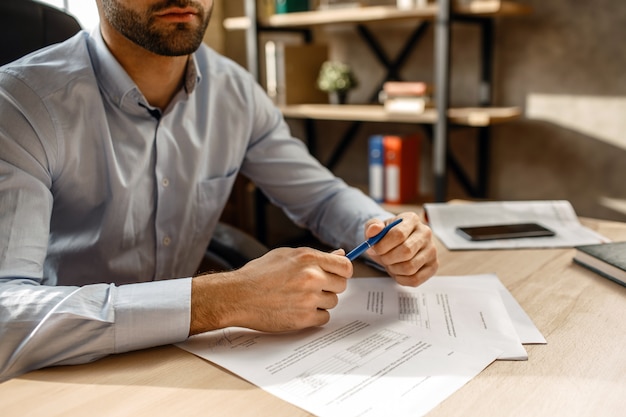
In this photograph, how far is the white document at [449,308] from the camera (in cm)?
77

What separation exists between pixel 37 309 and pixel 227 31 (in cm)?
266

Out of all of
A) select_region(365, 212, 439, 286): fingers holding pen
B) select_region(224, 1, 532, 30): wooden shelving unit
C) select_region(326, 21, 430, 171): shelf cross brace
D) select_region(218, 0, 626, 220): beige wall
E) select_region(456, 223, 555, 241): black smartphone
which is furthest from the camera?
select_region(326, 21, 430, 171): shelf cross brace

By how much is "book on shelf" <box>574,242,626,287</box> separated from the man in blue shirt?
28 centimetres

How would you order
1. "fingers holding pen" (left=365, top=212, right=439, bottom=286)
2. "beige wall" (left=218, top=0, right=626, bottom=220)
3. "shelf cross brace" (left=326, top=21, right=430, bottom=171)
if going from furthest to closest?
"shelf cross brace" (left=326, top=21, right=430, bottom=171) → "beige wall" (left=218, top=0, right=626, bottom=220) → "fingers holding pen" (left=365, top=212, right=439, bottom=286)

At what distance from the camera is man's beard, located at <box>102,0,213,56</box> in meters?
1.09

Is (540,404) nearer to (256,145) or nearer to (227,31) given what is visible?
(256,145)

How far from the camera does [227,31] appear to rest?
3.17m

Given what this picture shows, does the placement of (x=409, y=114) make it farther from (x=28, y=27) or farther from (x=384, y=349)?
(x=384, y=349)

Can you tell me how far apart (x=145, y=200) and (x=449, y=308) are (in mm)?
621

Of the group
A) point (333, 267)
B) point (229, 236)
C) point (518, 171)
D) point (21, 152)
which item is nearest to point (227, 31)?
point (518, 171)

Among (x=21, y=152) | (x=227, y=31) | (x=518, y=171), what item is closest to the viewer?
(x=21, y=152)

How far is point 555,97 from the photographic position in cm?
234

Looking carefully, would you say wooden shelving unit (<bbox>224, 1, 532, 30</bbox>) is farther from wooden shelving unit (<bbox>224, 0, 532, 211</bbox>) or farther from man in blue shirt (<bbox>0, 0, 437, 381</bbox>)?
man in blue shirt (<bbox>0, 0, 437, 381</bbox>)

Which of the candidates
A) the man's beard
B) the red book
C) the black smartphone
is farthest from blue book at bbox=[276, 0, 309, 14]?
the black smartphone
